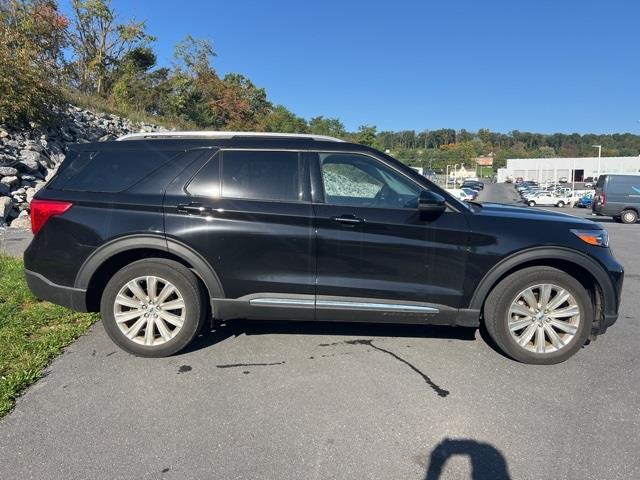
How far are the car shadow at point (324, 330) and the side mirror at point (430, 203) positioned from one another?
1371 millimetres

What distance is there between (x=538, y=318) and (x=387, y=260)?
1.36 m

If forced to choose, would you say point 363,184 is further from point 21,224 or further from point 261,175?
point 21,224

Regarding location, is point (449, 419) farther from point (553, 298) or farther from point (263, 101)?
point (263, 101)

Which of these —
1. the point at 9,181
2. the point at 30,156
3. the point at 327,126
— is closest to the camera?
the point at 9,181

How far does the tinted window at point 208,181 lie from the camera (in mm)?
3850

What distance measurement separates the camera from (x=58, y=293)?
390cm

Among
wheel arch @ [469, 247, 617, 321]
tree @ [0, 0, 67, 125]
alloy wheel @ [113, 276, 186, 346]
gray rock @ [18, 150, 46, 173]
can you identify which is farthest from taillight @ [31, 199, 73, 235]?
tree @ [0, 0, 67, 125]

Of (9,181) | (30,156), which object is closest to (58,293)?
(9,181)

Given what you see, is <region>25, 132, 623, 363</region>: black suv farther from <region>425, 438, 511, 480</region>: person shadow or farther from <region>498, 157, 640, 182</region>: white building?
<region>498, 157, 640, 182</region>: white building

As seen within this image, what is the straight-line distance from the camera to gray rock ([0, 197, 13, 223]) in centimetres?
1011

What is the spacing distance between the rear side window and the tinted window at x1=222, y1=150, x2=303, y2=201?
1.78 ft

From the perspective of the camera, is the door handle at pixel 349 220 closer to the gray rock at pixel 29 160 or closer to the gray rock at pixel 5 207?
the gray rock at pixel 5 207

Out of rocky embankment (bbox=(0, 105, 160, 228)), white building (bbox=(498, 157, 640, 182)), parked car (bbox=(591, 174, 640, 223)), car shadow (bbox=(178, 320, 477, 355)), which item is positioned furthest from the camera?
white building (bbox=(498, 157, 640, 182))

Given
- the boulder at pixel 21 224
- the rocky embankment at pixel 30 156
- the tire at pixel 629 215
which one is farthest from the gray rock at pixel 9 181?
the tire at pixel 629 215
